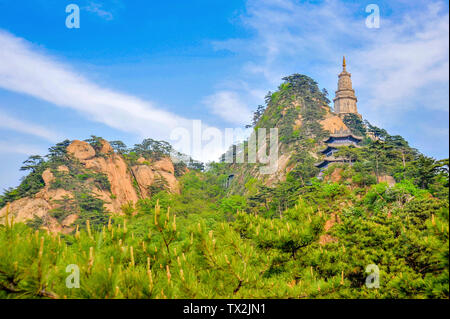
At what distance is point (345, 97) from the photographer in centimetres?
5088

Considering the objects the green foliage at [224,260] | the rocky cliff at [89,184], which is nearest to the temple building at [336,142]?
the rocky cliff at [89,184]

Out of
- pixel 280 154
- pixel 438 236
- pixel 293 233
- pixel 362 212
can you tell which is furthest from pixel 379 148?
pixel 438 236

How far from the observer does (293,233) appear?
5789 mm

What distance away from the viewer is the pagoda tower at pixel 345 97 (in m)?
50.8

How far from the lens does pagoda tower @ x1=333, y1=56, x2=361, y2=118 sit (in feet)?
167

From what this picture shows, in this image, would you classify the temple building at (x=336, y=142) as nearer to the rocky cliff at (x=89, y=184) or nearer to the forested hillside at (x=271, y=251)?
the forested hillside at (x=271, y=251)

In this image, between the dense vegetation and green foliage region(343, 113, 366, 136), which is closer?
the dense vegetation

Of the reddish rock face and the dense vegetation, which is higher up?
the reddish rock face

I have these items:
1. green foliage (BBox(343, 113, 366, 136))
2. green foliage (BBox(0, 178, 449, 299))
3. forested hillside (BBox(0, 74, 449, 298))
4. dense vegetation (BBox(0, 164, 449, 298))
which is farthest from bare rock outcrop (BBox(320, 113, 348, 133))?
green foliage (BBox(0, 178, 449, 299))

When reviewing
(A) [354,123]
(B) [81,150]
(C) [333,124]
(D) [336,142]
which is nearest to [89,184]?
(B) [81,150]

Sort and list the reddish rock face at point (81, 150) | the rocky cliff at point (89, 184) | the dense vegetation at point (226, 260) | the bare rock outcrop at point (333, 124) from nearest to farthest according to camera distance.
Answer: the dense vegetation at point (226, 260) → the rocky cliff at point (89, 184) → the reddish rock face at point (81, 150) → the bare rock outcrop at point (333, 124)

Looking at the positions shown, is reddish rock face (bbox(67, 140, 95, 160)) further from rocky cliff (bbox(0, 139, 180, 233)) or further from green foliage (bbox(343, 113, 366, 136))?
green foliage (bbox(343, 113, 366, 136))

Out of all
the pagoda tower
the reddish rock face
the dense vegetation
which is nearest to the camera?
the dense vegetation
